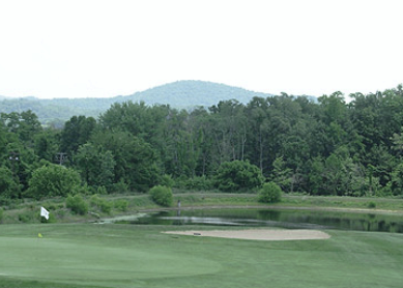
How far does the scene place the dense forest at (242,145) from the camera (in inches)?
3625

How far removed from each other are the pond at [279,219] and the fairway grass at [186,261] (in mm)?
21490

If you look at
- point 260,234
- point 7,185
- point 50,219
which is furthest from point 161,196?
point 260,234

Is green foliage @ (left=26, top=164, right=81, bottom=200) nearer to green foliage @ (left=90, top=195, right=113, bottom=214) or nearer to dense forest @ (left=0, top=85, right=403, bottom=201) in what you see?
green foliage @ (left=90, top=195, right=113, bottom=214)

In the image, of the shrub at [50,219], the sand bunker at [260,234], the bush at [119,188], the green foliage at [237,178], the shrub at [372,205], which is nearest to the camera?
the sand bunker at [260,234]

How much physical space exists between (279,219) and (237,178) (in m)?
29.7

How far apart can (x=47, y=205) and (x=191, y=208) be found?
29.5 metres

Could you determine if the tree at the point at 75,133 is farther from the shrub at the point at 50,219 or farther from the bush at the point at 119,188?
the shrub at the point at 50,219

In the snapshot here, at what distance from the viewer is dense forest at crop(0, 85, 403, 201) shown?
302 ft

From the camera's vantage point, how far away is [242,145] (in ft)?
372

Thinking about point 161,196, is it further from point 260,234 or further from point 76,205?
point 260,234

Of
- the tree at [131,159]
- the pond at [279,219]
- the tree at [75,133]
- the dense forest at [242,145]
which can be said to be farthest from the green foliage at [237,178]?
the tree at [75,133]

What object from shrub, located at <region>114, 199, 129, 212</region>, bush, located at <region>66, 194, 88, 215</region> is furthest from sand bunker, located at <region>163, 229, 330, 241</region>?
shrub, located at <region>114, 199, 129, 212</region>

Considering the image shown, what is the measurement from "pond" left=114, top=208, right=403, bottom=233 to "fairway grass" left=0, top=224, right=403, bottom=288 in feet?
70.5

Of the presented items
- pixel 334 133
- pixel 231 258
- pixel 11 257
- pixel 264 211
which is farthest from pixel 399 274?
pixel 334 133
